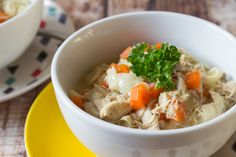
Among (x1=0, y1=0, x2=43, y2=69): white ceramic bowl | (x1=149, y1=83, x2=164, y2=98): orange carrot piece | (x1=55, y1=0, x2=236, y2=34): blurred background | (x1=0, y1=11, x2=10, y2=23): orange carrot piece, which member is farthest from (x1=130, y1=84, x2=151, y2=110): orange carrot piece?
(x1=55, y1=0, x2=236, y2=34): blurred background

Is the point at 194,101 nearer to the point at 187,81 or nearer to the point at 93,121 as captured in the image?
the point at 187,81

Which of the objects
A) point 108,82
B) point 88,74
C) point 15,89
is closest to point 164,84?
point 108,82

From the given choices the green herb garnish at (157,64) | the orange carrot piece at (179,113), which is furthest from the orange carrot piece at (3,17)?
the orange carrot piece at (179,113)

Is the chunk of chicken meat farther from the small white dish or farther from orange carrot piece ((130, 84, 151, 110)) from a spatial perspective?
the small white dish

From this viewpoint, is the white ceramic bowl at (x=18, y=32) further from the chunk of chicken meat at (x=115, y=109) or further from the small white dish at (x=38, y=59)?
the chunk of chicken meat at (x=115, y=109)

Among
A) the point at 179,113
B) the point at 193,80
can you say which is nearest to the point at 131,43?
the point at 193,80

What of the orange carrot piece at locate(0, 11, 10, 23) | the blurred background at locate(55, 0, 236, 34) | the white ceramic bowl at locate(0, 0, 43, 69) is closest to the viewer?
the white ceramic bowl at locate(0, 0, 43, 69)
